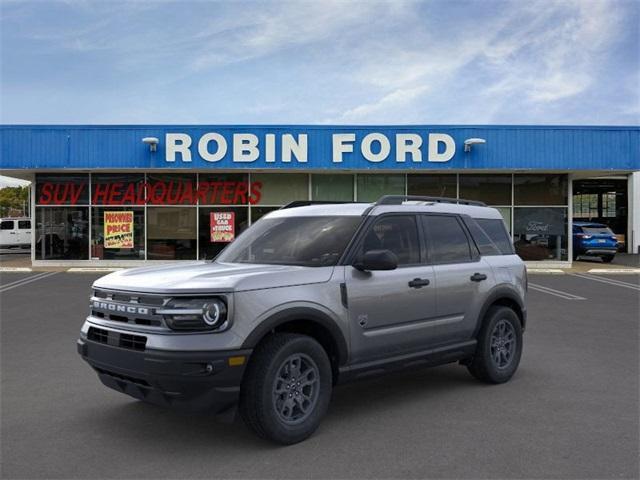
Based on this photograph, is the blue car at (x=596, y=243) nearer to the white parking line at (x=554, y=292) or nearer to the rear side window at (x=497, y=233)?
the white parking line at (x=554, y=292)

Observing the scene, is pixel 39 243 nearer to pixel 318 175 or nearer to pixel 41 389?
pixel 318 175

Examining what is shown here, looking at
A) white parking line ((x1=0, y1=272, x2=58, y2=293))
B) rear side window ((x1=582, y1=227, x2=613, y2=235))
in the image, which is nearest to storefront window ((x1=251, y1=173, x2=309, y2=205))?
white parking line ((x1=0, y1=272, x2=58, y2=293))

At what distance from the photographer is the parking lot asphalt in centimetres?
416

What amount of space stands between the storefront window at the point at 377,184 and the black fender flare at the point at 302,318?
18638mm

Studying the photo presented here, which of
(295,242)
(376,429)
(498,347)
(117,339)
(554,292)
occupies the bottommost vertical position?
(376,429)

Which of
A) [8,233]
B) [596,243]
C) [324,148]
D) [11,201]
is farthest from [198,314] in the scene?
[11,201]

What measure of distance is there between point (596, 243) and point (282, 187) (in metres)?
13.3

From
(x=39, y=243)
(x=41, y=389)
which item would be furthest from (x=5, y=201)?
(x=41, y=389)

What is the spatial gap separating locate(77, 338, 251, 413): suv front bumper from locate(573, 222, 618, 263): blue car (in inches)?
967

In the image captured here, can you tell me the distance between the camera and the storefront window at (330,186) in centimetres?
2344

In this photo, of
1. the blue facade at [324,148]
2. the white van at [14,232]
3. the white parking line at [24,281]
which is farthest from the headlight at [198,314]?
the white van at [14,232]

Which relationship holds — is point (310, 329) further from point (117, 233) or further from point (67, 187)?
point (67, 187)

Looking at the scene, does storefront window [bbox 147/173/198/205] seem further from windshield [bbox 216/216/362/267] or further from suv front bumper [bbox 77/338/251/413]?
suv front bumper [bbox 77/338/251/413]

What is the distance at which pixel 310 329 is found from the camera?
491 centimetres
